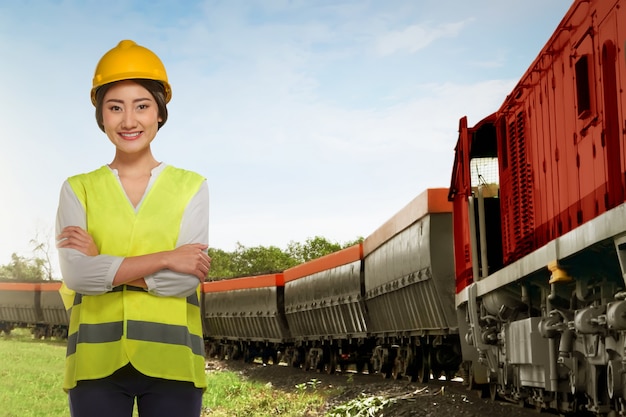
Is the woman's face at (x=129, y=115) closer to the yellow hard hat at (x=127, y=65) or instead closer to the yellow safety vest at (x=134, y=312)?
the yellow hard hat at (x=127, y=65)

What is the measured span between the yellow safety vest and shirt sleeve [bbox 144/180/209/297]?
1.0 inches

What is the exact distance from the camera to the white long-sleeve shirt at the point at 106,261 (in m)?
2.99

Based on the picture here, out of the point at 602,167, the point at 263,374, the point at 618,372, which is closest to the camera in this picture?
the point at 618,372

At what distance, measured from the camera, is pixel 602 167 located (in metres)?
7.62

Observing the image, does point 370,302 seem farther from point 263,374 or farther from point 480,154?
point 480,154

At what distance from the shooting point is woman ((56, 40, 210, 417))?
3012 mm

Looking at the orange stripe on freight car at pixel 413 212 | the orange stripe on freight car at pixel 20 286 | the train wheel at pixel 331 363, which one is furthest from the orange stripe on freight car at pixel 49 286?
the orange stripe on freight car at pixel 413 212

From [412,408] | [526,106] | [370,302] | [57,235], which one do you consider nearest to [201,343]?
[57,235]

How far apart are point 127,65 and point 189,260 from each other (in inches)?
30.4

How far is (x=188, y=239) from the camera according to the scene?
3094 mm

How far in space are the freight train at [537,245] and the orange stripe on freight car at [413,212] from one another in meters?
0.04

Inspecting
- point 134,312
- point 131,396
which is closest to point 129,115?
point 134,312

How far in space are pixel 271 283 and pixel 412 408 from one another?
2091cm

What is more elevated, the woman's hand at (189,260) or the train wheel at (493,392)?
the woman's hand at (189,260)
